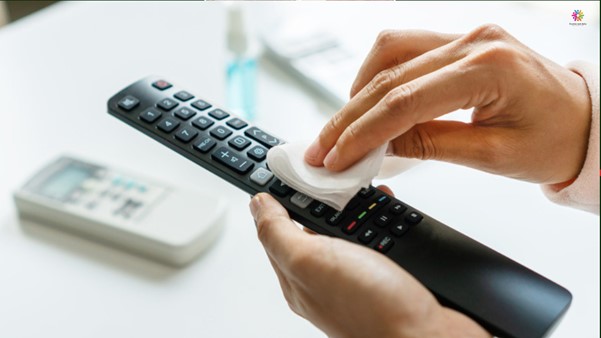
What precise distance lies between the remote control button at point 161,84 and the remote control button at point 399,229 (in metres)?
0.19

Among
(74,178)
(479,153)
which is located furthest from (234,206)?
(479,153)

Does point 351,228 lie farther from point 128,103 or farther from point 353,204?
point 128,103

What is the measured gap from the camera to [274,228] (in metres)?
0.37

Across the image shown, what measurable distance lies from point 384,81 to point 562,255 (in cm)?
24

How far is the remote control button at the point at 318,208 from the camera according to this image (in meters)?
0.40

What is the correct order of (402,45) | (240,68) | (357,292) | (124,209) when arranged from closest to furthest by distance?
(357,292)
(402,45)
(124,209)
(240,68)

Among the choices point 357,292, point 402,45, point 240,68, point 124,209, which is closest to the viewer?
point 357,292

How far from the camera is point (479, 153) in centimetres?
41

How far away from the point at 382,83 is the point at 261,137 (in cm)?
9

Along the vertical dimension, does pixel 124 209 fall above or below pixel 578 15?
below

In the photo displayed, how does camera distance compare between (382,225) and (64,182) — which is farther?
(64,182)

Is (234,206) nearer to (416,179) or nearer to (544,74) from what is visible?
(416,179)

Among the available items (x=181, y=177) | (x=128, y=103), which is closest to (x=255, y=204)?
(x=128, y=103)

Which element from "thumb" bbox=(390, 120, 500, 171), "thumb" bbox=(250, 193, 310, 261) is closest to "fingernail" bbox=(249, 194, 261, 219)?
"thumb" bbox=(250, 193, 310, 261)
